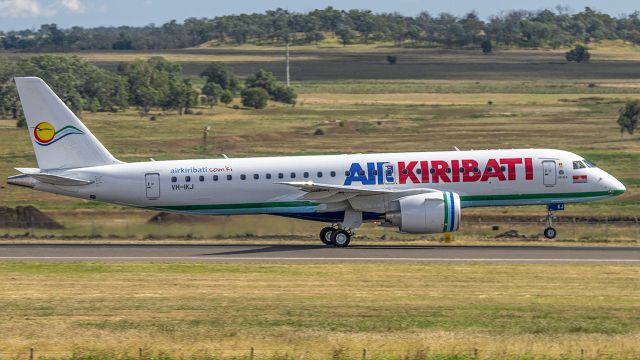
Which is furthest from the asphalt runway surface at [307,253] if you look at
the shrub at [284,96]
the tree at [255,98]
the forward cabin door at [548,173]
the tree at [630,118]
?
the shrub at [284,96]

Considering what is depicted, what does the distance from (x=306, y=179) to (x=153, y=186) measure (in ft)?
20.9

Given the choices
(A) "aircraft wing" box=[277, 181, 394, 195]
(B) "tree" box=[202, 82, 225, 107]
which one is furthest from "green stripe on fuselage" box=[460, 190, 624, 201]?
(B) "tree" box=[202, 82, 225, 107]

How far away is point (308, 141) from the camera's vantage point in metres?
104

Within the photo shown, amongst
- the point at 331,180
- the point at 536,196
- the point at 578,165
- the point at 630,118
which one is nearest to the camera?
the point at 331,180

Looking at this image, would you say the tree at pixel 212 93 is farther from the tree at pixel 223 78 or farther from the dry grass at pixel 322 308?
the dry grass at pixel 322 308

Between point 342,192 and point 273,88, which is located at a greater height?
point 342,192

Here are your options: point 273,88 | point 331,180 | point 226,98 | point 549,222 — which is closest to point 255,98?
point 226,98

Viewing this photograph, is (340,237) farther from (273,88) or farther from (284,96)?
(273,88)

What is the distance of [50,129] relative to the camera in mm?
50312

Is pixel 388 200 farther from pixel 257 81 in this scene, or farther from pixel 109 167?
pixel 257 81

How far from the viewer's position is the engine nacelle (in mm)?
47719

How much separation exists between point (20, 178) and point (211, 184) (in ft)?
25.2

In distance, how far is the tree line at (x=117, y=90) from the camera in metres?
136

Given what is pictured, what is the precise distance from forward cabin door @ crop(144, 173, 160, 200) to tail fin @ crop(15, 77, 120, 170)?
106 inches
